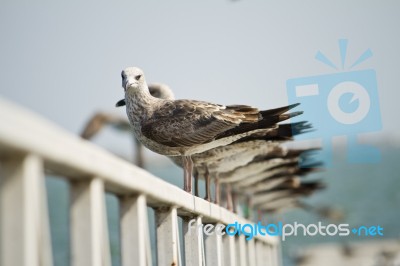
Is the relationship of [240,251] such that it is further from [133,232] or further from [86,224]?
[86,224]

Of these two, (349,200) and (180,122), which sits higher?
(349,200)

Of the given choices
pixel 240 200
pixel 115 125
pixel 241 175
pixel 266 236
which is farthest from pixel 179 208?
pixel 115 125

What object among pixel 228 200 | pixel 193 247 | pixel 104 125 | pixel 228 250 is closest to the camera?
pixel 193 247

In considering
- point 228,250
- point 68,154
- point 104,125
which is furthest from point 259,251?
point 104,125

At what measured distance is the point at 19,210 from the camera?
155cm

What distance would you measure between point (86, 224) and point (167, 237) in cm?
101

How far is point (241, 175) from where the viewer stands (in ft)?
29.2

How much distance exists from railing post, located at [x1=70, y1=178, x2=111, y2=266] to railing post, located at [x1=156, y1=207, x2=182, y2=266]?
0.91m

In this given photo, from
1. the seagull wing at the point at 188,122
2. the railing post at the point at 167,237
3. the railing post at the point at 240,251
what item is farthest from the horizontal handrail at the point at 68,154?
the seagull wing at the point at 188,122

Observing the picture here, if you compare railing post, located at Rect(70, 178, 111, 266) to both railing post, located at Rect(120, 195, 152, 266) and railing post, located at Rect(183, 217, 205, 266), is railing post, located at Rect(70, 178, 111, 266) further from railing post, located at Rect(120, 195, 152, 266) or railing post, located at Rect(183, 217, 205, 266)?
railing post, located at Rect(183, 217, 205, 266)

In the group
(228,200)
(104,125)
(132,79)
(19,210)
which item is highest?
(104,125)

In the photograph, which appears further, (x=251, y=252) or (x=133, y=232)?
(x=251, y=252)

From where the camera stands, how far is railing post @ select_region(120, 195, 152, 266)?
7.34 feet

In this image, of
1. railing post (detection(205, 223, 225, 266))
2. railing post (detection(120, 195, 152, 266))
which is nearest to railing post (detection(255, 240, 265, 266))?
railing post (detection(205, 223, 225, 266))
